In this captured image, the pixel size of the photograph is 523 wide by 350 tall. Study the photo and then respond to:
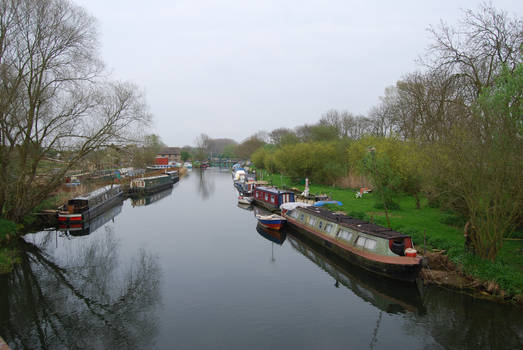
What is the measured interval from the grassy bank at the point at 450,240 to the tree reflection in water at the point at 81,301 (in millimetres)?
12397

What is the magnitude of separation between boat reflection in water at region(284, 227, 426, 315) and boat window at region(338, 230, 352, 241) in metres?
1.26

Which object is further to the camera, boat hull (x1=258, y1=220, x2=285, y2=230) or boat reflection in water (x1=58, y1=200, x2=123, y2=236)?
boat reflection in water (x1=58, y1=200, x2=123, y2=236)

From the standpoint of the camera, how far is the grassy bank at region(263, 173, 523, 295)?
11.8m

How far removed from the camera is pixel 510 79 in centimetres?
1140

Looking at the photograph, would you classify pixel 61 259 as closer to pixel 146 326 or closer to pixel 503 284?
pixel 146 326

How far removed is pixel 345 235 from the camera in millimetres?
16953

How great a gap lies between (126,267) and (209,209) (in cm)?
1738

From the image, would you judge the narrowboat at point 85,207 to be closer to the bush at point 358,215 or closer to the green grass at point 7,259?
the green grass at point 7,259

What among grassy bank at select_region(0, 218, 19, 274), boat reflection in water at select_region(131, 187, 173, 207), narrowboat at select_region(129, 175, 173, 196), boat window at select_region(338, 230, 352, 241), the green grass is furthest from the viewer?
narrowboat at select_region(129, 175, 173, 196)

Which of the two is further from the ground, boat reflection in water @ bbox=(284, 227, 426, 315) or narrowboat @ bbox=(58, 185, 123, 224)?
narrowboat @ bbox=(58, 185, 123, 224)

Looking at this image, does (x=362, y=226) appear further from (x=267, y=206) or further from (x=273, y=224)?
(x=267, y=206)

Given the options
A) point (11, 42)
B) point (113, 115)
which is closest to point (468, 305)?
point (113, 115)

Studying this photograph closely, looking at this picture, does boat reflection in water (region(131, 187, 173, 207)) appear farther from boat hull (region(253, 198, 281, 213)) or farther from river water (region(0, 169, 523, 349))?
river water (region(0, 169, 523, 349))

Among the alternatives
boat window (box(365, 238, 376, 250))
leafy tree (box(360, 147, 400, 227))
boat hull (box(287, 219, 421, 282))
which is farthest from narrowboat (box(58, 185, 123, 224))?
leafy tree (box(360, 147, 400, 227))
